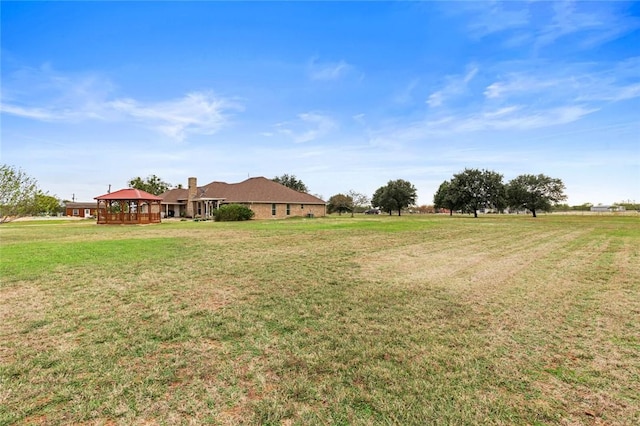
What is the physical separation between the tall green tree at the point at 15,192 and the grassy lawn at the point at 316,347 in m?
19.7

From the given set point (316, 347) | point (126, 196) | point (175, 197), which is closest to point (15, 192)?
point (126, 196)

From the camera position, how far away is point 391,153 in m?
38.8

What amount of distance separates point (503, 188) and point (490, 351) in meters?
59.6

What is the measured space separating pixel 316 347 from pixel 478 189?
195ft

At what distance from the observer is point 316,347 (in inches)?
137

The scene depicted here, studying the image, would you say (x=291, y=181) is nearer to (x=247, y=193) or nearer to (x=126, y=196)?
(x=247, y=193)

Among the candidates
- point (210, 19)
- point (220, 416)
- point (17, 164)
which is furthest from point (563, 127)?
point (17, 164)

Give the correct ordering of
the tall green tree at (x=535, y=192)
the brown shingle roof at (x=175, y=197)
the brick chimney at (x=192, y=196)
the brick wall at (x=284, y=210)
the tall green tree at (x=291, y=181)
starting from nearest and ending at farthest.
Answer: the brick wall at (x=284, y=210) → the brick chimney at (x=192, y=196) → the brown shingle roof at (x=175, y=197) → the tall green tree at (x=535, y=192) → the tall green tree at (x=291, y=181)

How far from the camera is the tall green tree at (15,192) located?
20.7 meters

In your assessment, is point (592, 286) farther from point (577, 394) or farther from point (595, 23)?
point (595, 23)

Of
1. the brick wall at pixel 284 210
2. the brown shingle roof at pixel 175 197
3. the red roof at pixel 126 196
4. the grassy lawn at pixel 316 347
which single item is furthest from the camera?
the brown shingle roof at pixel 175 197

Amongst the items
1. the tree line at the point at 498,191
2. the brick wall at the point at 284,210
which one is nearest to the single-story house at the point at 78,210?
the brick wall at the point at 284,210

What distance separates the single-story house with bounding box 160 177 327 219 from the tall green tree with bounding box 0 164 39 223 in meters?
16.3

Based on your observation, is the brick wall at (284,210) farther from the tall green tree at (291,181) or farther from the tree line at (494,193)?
the tall green tree at (291,181)
